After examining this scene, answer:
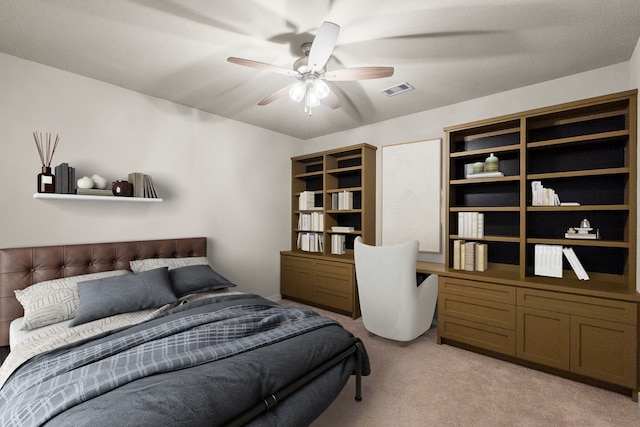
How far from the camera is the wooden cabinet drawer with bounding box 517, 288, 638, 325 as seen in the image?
80.2 inches

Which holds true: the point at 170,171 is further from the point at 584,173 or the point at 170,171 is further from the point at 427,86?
the point at 584,173

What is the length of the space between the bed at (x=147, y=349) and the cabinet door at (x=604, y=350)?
169 centimetres

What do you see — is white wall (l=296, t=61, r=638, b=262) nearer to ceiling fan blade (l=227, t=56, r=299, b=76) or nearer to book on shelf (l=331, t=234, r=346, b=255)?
book on shelf (l=331, t=234, r=346, b=255)

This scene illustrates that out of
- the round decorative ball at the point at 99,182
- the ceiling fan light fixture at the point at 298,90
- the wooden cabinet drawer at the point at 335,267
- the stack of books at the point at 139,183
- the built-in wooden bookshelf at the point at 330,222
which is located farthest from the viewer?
the built-in wooden bookshelf at the point at 330,222

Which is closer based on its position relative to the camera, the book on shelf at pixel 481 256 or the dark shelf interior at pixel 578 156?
the dark shelf interior at pixel 578 156

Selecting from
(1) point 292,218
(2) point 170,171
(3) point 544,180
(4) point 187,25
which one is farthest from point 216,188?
(3) point 544,180

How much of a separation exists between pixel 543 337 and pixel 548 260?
0.67 m

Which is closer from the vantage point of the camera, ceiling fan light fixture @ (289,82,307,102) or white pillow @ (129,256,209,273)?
ceiling fan light fixture @ (289,82,307,102)

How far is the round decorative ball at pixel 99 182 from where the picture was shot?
8.60ft

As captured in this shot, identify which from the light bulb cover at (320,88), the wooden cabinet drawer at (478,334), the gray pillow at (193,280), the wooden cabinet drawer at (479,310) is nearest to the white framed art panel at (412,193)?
the wooden cabinet drawer at (479,310)

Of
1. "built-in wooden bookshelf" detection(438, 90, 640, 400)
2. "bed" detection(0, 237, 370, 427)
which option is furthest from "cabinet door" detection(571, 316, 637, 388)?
"bed" detection(0, 237, 370, 427)

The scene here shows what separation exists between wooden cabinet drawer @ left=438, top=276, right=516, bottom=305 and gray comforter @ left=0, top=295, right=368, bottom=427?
1390 millimetres

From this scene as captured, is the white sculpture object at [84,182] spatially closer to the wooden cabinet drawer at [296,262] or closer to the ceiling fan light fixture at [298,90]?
the ceiling fan light fixture at [298,90]

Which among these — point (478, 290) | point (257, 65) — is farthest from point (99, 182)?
point (478, 290)
